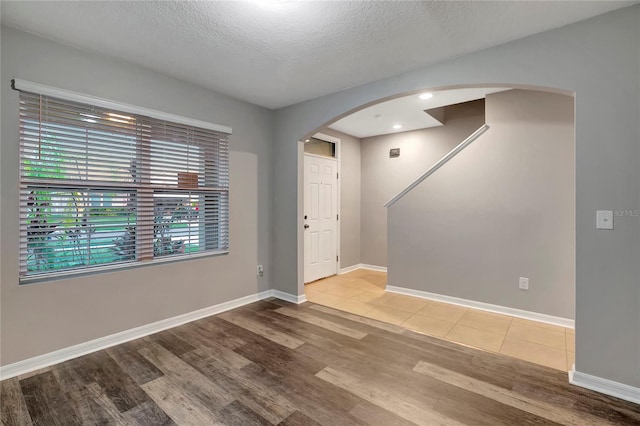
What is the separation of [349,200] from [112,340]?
4168 millimetres

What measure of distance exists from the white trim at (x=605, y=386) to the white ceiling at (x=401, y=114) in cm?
287

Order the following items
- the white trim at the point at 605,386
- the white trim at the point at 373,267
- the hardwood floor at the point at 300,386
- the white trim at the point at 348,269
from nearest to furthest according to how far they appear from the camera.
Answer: the hardwood floor at the point at 300,386 < the white trim at the point at 605,386 < the white trim at the point at 348,269 < the white trim at the point at 373,267

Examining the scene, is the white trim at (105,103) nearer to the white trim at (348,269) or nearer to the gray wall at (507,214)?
the gray wall at (507,214)

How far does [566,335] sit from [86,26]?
16.0 feet

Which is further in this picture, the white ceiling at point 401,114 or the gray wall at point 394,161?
the gray wall at point 394,161

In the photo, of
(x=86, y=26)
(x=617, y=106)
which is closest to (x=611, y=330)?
(x=617, y=106)

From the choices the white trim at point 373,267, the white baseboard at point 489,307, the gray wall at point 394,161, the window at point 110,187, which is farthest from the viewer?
the white trim at point 373,267

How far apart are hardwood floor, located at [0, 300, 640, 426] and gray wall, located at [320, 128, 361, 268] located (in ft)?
9.43

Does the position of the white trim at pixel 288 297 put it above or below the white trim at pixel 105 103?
below

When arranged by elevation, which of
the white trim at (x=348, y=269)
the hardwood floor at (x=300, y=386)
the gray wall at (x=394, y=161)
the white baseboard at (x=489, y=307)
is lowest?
the hardwood floor at (x=300, y=386)

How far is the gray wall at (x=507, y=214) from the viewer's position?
314cm

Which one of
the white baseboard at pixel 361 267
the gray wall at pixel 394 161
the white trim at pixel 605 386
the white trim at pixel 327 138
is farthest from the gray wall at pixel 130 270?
the white trim at pixel 605 386

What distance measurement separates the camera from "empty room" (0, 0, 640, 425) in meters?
1.94

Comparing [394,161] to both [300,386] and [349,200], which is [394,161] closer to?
[349,200]
